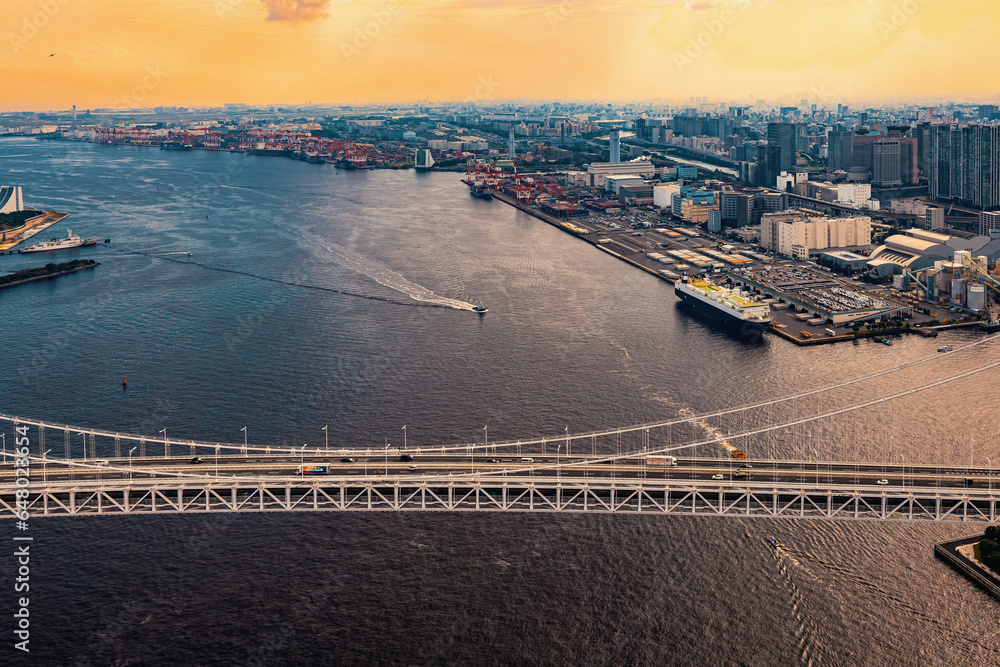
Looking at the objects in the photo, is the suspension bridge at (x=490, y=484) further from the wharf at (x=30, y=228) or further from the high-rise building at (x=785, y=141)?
the high-rise building at (x=785, y=141)

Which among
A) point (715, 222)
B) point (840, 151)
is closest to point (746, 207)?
point (715, 222)

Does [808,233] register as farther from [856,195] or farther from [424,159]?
[424,159]

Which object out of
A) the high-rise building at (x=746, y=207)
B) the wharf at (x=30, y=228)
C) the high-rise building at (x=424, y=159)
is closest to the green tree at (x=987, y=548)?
the high-rise building at (x=746, y=207)

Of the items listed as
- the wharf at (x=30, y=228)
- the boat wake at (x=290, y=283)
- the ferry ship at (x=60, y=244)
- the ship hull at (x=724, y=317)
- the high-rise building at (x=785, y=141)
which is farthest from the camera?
the high-rise building at (x=785, y=141)

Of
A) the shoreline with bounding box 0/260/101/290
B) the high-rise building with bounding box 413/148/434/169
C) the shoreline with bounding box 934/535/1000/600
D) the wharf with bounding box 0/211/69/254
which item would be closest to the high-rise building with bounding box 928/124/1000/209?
the shoreline with bounding box 934/535/1000/600

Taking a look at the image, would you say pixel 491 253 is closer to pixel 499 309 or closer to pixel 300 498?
pixel 499 309

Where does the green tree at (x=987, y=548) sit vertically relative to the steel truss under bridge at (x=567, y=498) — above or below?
below

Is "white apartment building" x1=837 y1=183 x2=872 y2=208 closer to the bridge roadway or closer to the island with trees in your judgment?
the bridge roadway
